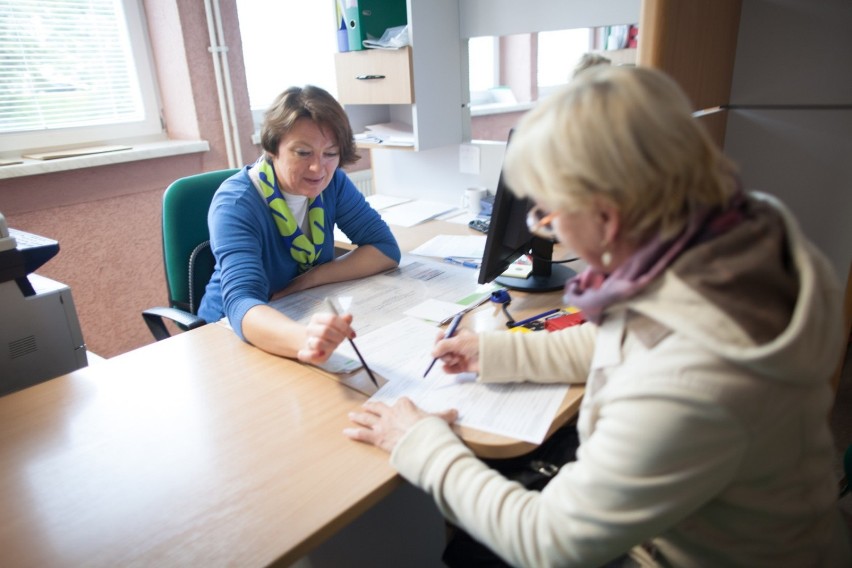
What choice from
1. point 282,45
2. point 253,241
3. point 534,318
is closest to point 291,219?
point 253,241

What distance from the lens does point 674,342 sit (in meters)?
0.61

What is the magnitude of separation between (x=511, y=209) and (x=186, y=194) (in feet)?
3.33

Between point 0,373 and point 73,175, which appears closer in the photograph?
point 0,373

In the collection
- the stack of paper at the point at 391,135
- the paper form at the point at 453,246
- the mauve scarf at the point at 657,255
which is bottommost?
the paper form at the point at 453,246

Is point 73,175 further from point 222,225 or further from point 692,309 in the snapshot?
point 692,309

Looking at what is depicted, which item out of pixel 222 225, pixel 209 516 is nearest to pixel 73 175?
pixel 222 225

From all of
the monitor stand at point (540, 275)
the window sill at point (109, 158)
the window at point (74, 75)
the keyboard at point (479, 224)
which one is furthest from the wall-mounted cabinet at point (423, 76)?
the window at point (74, 75)

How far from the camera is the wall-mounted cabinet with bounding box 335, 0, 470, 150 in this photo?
7.06 feet

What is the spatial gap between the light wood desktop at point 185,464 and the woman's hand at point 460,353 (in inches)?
6.4

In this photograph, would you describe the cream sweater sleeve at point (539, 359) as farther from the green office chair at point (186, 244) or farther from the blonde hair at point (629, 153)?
the green office chair at point (186, 244)

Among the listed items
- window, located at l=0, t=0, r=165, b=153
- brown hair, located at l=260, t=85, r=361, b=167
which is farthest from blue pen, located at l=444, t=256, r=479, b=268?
window, located at l=0, t=0, r=165, b=153

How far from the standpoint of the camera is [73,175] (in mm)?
2418

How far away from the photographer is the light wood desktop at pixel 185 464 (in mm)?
724

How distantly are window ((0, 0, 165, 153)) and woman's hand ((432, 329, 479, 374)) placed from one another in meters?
2.37
